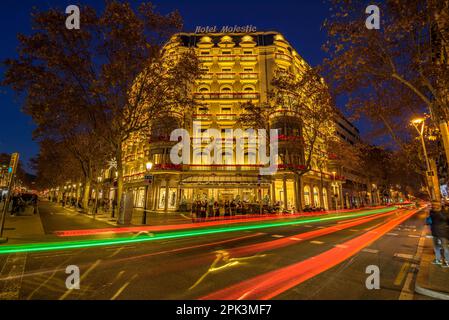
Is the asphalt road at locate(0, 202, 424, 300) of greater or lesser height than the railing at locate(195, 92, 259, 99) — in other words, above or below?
below

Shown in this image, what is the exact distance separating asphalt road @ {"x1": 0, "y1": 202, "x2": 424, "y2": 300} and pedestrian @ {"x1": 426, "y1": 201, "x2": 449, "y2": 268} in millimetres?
730

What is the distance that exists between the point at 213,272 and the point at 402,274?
4700 mm

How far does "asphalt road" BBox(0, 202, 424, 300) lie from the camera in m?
4.30

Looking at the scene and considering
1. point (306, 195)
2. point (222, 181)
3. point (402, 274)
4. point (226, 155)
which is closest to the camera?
point (402, 274)

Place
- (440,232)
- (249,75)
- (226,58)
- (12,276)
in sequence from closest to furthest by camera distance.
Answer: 1. (12,276)
2. (440,232)
3. (249,75)
4. (226,58)

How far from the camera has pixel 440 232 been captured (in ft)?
20.6

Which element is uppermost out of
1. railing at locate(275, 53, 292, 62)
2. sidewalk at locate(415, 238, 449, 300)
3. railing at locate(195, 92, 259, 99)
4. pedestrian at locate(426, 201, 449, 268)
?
railing at locate(275, 53, 292, 62)

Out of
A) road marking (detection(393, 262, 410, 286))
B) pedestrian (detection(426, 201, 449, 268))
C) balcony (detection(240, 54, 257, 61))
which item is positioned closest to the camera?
road marking (detection(393, 262, 410, 286))

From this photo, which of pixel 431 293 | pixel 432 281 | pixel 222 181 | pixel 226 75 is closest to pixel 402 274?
pixel 432 281

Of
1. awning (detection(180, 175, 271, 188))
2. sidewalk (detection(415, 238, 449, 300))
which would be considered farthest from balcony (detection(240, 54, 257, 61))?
sidewalk (detection(415, 238, 449, 300))

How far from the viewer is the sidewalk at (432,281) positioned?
167 inches

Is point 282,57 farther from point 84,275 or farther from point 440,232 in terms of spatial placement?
point 84,275

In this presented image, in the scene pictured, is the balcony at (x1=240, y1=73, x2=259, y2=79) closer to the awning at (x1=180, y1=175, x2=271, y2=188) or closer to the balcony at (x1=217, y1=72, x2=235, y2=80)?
the balcony at (x1=217, y1=72, x2=235, y2=80)
